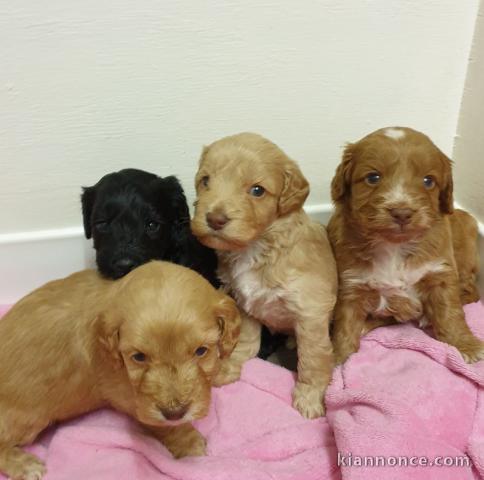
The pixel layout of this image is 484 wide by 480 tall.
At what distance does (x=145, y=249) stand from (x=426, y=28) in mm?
1631

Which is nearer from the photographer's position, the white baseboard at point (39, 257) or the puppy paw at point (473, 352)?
the puppy paw at point (473, 352)

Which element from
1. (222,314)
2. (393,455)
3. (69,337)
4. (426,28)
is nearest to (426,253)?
(393,455)

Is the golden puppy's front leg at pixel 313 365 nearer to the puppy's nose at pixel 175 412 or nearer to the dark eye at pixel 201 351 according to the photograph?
the dark eye at pixel 201 351

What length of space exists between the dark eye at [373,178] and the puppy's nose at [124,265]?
0.92 metres

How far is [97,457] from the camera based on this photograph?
181 cm

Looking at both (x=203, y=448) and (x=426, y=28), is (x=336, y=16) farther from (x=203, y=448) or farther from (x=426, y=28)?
(x=203, y=448)

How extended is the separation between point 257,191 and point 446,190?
2.36ft

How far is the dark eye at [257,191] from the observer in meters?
1.88

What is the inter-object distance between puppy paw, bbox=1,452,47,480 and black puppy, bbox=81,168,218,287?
70 cm

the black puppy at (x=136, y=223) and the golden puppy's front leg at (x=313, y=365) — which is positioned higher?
A: the black puppy at (x=136, y=223)

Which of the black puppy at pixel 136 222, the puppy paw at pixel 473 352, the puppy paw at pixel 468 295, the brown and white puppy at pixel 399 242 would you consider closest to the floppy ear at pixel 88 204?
the black puppy at pixel 136 222

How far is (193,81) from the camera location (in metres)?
2.33

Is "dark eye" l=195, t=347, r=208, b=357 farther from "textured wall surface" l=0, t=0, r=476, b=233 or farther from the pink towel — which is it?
"textured wall surface" l=0, t=0, r=476, b=233

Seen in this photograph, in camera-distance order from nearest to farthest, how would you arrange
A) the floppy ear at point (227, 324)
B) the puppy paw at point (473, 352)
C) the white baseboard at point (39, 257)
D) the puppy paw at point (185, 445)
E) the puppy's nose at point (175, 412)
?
the puppy's nose at point (175, 412)
the floppy ear at point (227, 324)
the puppy paw at point (185, 445)
the puppy paw at point (473, 352)
the white baseboard at point (39, 257)
